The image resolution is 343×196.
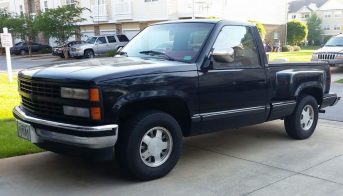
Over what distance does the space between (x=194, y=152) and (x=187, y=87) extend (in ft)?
4.80

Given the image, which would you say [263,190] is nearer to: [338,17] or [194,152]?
[194,152]

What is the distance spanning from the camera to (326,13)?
86.5 meters

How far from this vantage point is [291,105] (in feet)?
20.7

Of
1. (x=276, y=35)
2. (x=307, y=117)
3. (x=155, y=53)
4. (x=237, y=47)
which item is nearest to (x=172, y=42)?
(x=155, y=53)

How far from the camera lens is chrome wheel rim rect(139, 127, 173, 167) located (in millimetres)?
4691

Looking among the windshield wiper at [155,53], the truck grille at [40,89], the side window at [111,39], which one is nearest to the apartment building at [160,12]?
the side window at [111,39]

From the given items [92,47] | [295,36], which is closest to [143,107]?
[92,47]

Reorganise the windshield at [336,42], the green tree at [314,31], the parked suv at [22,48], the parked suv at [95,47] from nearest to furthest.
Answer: the windshield at [336,42] → the parked suv at [95,47] → the parked suv at [22,48] → the green tree at [314,31]

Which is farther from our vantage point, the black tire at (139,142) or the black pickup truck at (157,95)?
the black tire at (139,142)

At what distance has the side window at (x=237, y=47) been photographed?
5.31 m

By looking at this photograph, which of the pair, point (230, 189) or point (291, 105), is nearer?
point (230, 189)

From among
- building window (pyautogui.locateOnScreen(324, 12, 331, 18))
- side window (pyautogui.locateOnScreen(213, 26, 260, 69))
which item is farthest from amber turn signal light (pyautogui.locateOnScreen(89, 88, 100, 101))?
building window (pyautogui.locateOnScreen(324, 12, 331, 18))

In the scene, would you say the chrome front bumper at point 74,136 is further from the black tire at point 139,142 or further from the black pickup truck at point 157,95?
the black tire at point 139,142

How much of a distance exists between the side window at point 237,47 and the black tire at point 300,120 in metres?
1.27
